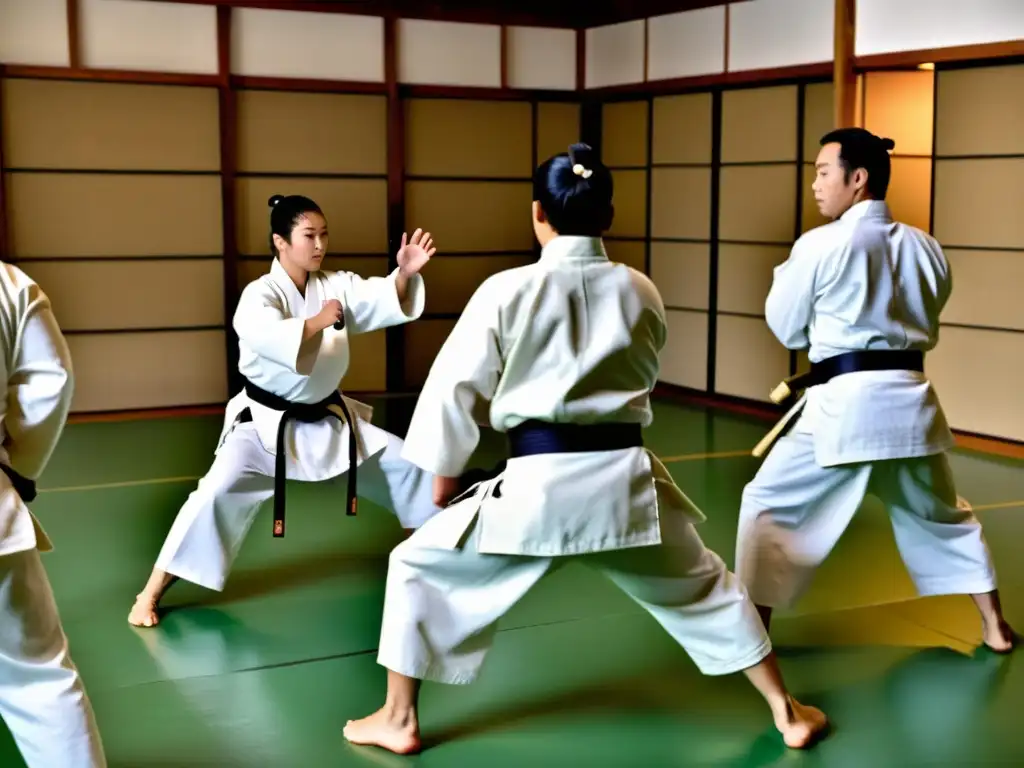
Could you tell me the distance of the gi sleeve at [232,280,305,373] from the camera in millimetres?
Answer: 3342

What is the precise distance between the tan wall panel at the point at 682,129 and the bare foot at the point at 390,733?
5.33 metres

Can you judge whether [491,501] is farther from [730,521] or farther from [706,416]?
[706,416]

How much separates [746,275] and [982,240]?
1539mm

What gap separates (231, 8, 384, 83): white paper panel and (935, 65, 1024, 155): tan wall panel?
3.20 meters

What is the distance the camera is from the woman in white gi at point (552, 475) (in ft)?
7.96

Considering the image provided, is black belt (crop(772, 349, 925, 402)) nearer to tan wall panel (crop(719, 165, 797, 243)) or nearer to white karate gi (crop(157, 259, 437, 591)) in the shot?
white karate gi (crop(157, 259, 437, 591))

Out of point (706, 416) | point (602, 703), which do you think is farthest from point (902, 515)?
point (706, 416)

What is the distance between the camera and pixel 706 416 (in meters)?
7.04

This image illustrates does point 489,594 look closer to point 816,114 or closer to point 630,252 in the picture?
point 816,114

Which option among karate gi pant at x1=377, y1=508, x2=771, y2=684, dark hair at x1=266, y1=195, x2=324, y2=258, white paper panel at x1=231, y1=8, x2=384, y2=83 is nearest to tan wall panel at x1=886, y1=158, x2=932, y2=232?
white paper panel at x1=231, y1=8, x2=384, y2=83

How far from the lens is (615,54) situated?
7.98 meters

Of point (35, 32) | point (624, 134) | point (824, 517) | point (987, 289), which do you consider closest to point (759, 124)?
point (624, 134)

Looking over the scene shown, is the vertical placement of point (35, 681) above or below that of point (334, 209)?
below

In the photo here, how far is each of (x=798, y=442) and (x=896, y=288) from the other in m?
0.45
